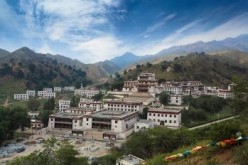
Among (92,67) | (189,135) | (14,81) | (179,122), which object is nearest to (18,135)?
(179,122)

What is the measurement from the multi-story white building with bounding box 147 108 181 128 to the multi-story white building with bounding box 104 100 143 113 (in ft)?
12.5

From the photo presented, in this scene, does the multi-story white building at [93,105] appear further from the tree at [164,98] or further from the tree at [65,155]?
the tree at [65,155]

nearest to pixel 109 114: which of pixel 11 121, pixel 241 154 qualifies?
pixel 11 121

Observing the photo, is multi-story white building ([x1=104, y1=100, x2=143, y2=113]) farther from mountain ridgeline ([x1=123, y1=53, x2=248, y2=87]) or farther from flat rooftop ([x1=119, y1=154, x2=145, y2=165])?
mountain ridgeline ([x1=123, y1=53, x2=248, y2=87])

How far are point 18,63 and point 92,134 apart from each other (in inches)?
3199

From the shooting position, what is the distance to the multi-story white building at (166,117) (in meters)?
46.0

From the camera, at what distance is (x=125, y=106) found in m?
51.9

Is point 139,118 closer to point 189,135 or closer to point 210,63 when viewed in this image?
point 189,135

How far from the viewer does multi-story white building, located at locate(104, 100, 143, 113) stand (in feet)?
168

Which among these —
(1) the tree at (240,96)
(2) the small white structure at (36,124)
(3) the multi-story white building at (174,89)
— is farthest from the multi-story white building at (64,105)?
(1) the tree at (240,96)

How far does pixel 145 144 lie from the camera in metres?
28.8

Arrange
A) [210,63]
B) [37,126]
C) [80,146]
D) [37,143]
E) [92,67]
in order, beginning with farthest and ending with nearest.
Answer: [92,67]
[210,63]
[37,126]
[37,143]
[80,146]

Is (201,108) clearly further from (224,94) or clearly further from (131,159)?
(131,159)

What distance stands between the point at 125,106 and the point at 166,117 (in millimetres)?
8122
